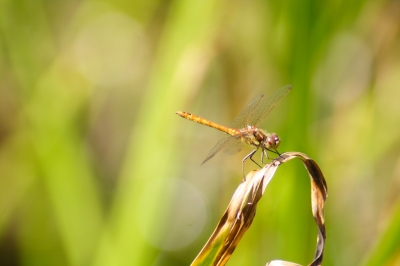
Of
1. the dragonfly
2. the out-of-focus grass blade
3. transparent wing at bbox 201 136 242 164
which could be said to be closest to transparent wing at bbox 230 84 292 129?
the dragonfly

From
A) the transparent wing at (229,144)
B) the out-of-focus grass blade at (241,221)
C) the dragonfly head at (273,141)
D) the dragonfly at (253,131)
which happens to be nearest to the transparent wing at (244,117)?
the dragonfly at (253,131)

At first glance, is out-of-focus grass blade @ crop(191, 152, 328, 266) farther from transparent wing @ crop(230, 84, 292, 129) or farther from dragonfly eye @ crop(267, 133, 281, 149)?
transparent wing @ crop(230, 84, 292, 129)

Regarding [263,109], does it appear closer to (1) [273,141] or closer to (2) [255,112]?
(2) [255,112]

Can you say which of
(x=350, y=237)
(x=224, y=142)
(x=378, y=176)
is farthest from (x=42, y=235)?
Answer: (x=378, y=176)

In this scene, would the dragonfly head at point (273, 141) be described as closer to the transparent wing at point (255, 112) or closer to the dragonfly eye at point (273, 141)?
the dragonfly eye at point (273, 141)

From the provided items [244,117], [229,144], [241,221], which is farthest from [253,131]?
[241,221]

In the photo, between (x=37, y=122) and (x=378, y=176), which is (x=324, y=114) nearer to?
(x=378, y=176)
